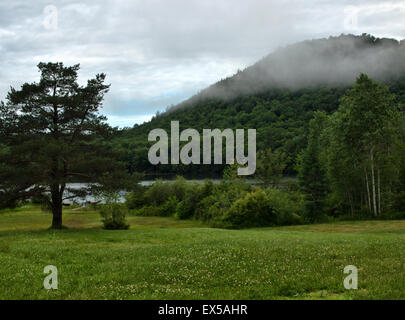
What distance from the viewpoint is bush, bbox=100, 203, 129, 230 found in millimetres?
32656

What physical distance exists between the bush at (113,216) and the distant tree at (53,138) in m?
4.03

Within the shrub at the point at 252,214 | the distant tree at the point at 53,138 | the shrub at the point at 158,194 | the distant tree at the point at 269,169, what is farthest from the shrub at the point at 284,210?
the distant tree at the point at 269,169

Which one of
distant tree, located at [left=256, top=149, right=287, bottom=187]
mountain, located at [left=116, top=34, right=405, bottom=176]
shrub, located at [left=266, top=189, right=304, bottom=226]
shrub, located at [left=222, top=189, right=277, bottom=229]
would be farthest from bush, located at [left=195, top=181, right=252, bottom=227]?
mountain, located at [left=116, top=34, right=405, bottom=176]

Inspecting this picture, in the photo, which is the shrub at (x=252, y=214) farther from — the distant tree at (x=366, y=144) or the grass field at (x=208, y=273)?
the grass field at (x=208, y=273)

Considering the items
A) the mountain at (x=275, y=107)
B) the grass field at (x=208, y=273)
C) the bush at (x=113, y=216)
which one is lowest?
the bush at (x=113, y=216)

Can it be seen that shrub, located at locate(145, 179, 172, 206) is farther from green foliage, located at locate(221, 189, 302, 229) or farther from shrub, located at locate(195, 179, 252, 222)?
green foliage, located at locate(221, 189, 302, 229)

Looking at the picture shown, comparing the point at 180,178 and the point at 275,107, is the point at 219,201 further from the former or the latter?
the point at 275,107

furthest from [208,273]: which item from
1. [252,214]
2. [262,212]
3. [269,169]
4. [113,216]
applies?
[269,169]

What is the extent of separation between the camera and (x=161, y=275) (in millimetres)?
10781

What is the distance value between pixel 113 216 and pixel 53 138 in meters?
9.39

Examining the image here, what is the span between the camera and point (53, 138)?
2795 cm

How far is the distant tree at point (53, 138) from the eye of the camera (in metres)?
26.4

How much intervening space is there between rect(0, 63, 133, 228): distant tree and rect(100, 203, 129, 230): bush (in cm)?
403
